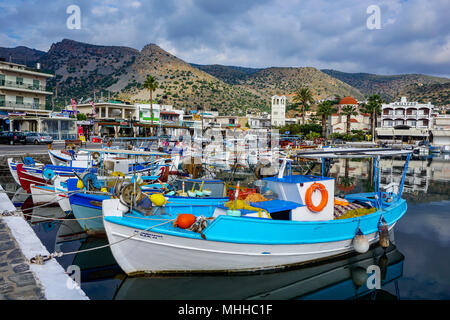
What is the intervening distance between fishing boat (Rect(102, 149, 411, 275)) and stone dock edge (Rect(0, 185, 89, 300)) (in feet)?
6.15

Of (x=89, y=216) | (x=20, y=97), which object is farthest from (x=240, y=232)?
(x=20, y=97)

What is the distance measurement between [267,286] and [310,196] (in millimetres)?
3012

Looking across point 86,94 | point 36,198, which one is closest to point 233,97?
point 86,94

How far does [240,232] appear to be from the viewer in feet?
27.8

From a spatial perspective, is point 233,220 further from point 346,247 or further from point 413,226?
point 413,226

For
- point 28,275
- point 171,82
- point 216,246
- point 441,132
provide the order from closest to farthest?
point 28,275 < point 216,246 < point 441,132 < point 171,82

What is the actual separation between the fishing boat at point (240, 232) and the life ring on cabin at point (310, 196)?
0.03 meters

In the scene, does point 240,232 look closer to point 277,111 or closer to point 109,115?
point 109,115

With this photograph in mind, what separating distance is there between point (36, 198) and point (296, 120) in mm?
80259

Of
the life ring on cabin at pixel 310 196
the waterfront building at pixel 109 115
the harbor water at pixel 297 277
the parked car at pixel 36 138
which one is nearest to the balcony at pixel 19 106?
the parked car at pixel 36 138

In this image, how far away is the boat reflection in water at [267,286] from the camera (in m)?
8.34

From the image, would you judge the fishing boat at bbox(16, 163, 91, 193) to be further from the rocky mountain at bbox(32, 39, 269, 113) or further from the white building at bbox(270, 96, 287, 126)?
the rocky mountain at bbox(32, 39, 269, 113)

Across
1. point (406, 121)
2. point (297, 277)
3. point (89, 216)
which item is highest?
point (406, 121)

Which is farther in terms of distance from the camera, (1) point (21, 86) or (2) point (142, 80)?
(2) point (142, 80)
